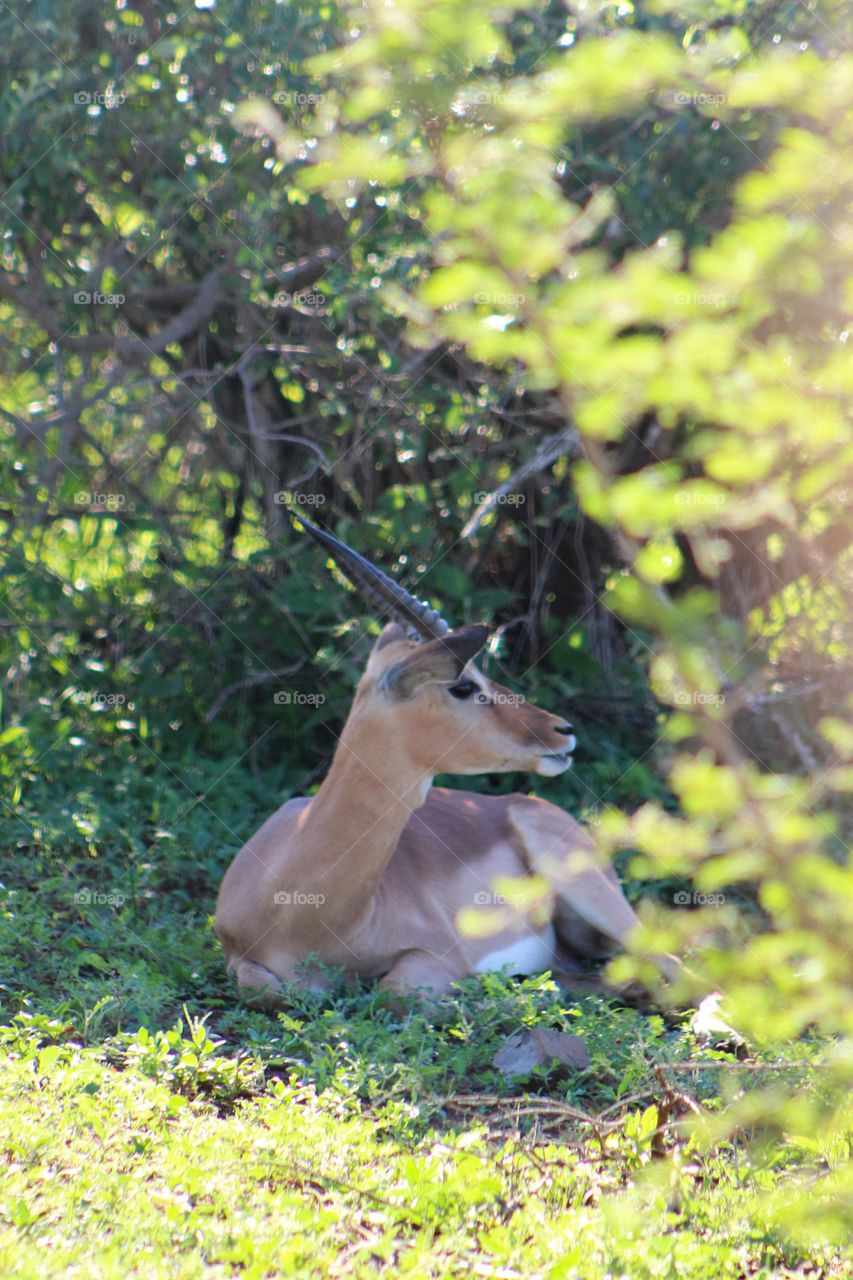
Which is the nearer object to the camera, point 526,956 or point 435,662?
point 435,662

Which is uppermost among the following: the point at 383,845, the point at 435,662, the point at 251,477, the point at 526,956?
the point at 435,662

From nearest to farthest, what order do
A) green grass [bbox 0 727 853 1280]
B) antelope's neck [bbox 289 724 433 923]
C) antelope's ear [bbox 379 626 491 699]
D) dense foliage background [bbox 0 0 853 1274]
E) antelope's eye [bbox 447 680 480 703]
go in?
1. green grass [bbox 0 727 853 1280]
2. antelope's ear [bbox 379 626 491 699]
3. antelope's neck [bbox 289 724 433 923]
4. antelope's eye [bbox 447 680 480 703]
5. dense foliage background [bbox 0 0 853 1274]

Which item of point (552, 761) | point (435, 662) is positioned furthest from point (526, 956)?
point (435, 662)

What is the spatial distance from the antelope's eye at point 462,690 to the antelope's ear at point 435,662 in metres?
0.08

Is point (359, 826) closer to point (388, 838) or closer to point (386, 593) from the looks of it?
point (388, 838)

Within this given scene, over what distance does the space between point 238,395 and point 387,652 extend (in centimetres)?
330

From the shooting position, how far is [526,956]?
5172 mm

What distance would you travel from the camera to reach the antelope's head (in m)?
4.80

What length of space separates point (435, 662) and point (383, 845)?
25.3 inches

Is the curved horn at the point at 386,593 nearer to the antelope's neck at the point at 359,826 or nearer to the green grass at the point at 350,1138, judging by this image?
the antelope's neck at the point at 359,826

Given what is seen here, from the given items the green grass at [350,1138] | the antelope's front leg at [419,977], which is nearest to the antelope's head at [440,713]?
the antelope's front leg at [419,977]

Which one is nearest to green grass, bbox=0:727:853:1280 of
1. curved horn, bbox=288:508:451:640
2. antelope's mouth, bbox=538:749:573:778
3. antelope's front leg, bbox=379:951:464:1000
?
antelope's front leg, bbox=379:951:464:1000

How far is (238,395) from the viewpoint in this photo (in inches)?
310

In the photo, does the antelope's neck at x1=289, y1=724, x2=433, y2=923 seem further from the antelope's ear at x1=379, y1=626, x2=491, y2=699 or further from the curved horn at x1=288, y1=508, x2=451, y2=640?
the curved horn at x1=288, y1=508, x2=451, y2=640
